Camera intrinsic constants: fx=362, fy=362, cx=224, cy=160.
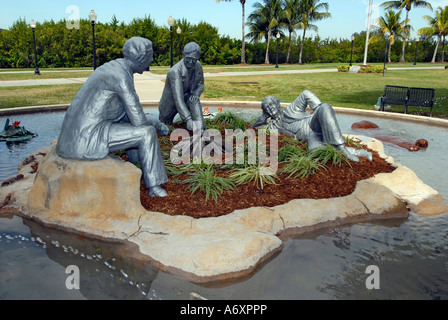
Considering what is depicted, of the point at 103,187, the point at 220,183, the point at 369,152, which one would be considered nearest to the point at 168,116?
the point at 220,183

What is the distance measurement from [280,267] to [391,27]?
55.6m

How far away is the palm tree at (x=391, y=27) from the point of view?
163 ft

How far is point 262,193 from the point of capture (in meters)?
4.63

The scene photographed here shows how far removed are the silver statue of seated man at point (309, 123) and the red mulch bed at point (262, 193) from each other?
0.43m

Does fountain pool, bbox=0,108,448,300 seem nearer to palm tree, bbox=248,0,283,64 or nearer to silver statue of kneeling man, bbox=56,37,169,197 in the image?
silver statue of kneeling man, bbox=56,37,169,197

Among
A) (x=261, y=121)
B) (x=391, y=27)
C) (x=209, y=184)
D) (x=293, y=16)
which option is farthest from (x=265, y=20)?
(x=209, y=184)

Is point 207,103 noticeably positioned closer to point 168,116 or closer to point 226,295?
point 168,116

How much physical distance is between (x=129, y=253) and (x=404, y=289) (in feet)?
8.25

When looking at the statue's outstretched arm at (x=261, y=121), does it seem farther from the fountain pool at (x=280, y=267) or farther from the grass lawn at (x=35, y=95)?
the grass lawn at (x=35, y=95)

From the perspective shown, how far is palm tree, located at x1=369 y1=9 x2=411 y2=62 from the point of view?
49625 millimetres

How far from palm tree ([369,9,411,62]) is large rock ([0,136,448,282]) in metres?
51.5

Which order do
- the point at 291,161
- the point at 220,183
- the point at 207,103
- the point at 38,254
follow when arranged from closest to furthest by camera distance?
the point at 38,254, the point at 220,183, the point at 291,161, the point at 207,103
